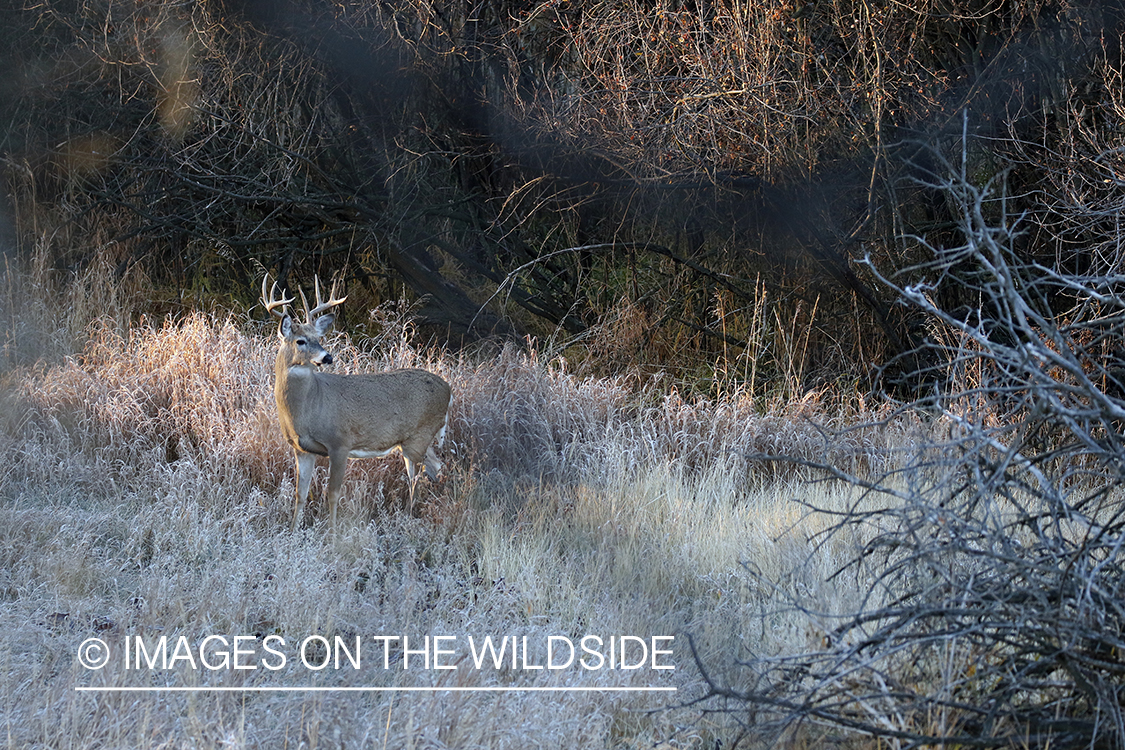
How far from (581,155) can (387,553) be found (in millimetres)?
4669

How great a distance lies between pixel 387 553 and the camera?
5.55m

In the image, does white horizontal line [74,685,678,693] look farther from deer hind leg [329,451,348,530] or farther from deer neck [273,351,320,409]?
deer neck [273,351,320,409]

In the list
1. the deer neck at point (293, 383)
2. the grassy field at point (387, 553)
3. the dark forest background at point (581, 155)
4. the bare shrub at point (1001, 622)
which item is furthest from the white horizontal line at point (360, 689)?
the dark forest background at point (581, 155)

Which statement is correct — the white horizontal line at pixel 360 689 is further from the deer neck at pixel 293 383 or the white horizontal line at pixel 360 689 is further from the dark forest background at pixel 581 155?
the dark forest background at pixel 581 155

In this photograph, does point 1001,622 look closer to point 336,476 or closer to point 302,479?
point 336,476

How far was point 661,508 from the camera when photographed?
20.6 feet

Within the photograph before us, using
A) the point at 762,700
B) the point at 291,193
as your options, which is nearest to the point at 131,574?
the point at 762,700

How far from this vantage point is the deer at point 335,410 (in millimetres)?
6234

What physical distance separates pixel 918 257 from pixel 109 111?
781 centimetres

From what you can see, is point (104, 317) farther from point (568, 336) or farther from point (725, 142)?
point (725, 142)

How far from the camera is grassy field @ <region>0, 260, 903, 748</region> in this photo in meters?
3.76

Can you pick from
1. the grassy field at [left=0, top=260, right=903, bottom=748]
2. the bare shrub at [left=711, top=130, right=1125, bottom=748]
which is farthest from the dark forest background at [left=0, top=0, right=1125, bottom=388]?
the bare shrub at [left=711, top=130, right=1125, bottom=748]

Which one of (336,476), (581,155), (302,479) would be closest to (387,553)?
(336,476)

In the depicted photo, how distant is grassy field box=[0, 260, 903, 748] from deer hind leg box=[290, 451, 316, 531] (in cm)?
12
